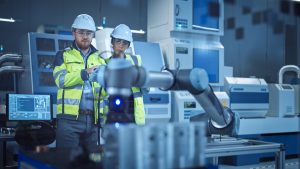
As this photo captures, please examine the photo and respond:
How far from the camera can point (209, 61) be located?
4305 mm

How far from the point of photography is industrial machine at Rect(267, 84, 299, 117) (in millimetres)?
4480

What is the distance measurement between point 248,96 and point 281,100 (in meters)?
0.54

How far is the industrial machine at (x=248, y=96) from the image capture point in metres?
4.21

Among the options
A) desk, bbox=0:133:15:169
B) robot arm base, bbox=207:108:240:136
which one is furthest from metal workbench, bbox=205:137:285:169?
desk, bbox=0:133:15:169

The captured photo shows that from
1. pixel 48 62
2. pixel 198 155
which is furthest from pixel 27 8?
pixel 198 155

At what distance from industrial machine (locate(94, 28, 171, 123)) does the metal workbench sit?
59.4 inches

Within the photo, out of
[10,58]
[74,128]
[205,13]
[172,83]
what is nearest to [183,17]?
[205,13]

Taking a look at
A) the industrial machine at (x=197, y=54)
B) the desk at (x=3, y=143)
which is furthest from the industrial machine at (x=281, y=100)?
the desk at (x=3, y=143)

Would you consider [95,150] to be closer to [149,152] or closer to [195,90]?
[195,90]

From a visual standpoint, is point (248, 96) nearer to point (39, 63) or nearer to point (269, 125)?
point (269, 125)

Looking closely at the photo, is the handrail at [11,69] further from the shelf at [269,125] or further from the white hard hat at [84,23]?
the shelf at [269,125]

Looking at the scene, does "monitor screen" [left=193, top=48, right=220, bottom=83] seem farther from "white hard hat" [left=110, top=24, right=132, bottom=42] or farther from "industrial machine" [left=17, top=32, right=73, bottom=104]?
"industrial machine" [left=17, top=32, right=73, bottom=104]

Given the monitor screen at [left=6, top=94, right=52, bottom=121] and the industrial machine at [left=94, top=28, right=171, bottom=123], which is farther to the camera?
the industrial machine at [left=94, top=28, right=171, bottom=123]

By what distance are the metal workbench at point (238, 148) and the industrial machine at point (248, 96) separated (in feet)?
6.45
